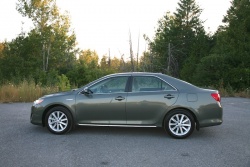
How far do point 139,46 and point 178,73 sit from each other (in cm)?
1594

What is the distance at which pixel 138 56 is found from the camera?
34219 mm

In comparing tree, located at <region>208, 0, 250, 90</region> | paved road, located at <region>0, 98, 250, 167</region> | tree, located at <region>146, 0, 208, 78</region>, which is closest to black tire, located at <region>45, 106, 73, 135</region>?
paved road, located at <region>0, 98, 250, 167</region>

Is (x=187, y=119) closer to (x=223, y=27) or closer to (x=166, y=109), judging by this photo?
(x=166, y=109)

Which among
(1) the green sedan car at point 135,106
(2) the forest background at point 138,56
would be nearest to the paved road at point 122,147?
(1) the green sedan car at point 135,106

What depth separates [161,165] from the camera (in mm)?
5156

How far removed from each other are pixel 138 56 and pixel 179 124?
27.3 m

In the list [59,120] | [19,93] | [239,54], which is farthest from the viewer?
[239,54]

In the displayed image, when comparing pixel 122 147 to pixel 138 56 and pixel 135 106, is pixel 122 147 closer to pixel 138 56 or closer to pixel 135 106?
pixel 135 106

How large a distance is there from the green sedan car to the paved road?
33 cm

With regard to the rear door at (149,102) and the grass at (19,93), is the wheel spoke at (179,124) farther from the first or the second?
the grass at (19,93)

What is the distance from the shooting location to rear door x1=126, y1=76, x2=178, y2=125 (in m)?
7.21

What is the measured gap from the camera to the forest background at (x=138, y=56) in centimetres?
2100

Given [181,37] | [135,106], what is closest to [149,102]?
[135,106]

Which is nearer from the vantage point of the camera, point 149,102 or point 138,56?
point 149,102
